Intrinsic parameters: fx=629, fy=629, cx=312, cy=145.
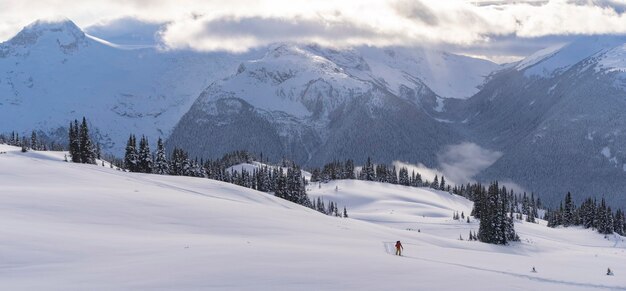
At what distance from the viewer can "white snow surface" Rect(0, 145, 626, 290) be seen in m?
29.4

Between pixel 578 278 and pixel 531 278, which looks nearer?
pixel 531 278

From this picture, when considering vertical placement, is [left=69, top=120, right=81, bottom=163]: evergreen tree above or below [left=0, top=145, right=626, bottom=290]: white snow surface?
above

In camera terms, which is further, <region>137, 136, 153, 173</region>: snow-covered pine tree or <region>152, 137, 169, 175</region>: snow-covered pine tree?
<region>152, 137, 169, 175</region>: snow-covered pine tree

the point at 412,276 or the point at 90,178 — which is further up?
the point at 90,178

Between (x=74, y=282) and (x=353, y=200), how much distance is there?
549ft

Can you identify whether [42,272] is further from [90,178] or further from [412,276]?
[90,178]

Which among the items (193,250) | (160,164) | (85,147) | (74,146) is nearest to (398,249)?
(193,250)

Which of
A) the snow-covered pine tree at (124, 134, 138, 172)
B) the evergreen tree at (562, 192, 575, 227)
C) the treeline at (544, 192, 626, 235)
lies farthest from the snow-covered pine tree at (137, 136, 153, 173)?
the evergreen tree at (562, 192, 575, 227)

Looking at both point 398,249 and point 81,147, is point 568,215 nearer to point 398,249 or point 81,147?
point 81,147

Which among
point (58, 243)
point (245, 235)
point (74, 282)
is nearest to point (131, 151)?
point (245, 235)

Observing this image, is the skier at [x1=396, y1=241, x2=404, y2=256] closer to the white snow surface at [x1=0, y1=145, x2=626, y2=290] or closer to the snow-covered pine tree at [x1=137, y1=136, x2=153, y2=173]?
the white snow surface at [x1=0, y1=145, x2=626, y2=290]

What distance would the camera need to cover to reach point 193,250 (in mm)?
36781

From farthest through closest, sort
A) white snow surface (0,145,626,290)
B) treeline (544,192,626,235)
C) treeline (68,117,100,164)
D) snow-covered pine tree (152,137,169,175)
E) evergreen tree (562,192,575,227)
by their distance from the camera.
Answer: evergreen tree (562,192,575,227) < treeline (544,192,626,235) < snow-covered pine tree (152,137,169,175) < treeline (68,117,100,164) < white snow surface (0,145,626,290)

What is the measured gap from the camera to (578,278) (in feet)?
144
